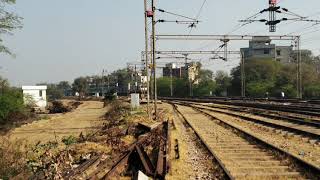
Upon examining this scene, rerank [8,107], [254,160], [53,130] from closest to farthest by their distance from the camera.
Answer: [254,160] → [53,130] → [8,107]

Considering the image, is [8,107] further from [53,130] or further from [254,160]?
[254,160]

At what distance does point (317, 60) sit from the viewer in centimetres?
15512

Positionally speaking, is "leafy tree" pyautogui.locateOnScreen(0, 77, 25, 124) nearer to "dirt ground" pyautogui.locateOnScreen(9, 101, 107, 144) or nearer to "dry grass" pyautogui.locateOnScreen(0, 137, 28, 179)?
"dirt ground" pyautogui.locateOnScreen(9, 101, 107, 144)

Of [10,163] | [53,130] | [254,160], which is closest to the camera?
[10,163]

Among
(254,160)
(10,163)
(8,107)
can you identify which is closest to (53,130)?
(8,107)

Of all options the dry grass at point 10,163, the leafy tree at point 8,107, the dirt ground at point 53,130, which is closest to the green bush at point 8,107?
the leafy tree at point 8,107

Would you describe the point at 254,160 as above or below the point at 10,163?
below

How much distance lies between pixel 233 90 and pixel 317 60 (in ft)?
205

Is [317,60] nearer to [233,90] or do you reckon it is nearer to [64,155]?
[233,90]

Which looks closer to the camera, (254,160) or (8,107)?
(254,160)

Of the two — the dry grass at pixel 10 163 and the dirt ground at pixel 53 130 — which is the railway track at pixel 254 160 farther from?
the dirt ground at pixel 53 130

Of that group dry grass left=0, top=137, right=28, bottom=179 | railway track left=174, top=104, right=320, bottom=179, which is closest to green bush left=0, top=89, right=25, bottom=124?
railway track left=174, top=104, right=320, bottom=179

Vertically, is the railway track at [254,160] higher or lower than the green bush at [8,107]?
lower

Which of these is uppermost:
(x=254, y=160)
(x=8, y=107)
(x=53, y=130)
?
(x=8, y=107)
